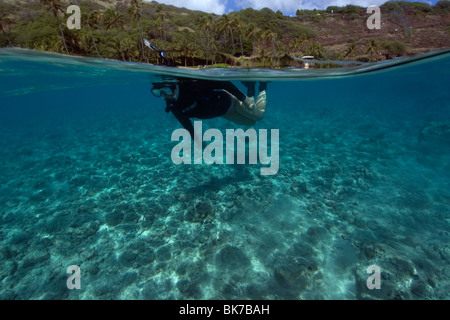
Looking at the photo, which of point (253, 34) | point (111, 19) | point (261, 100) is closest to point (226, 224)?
point (261, 100)

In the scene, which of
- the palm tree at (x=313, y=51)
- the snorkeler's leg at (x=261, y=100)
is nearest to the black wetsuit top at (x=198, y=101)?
the snorkeler's leg at (x=261, y=100)

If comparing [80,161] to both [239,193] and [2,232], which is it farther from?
[239,193]

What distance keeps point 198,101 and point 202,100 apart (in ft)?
0.42

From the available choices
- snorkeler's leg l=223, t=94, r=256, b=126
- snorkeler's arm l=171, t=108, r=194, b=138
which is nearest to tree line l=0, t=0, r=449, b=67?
snorkeler's leg l=223, t=94, r=256, b=126

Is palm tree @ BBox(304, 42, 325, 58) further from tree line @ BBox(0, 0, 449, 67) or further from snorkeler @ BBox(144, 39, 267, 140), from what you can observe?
snorkeler @ BBox(144, 39, 267, 140)

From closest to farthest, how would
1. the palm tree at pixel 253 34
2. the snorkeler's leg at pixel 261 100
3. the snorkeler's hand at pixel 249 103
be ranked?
the snorkeler's hand at pixel 249 103 → the snorkeler's leg at pixel 261 100 → the palm tree at pixel 253 34

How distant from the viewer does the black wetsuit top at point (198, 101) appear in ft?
19.0

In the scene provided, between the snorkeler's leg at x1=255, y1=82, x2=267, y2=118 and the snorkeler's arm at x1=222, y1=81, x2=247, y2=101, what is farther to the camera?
the snorkeler's leg at x1=255, y1=82, x2=267, y2=118

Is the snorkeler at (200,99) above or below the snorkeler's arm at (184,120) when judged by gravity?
above

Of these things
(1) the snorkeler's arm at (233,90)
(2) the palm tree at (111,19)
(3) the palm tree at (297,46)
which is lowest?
(1) the snorkeler's arm at (233,90)

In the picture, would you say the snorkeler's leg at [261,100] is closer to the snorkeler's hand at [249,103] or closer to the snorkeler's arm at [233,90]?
the snorkeler's hand at [249,103]

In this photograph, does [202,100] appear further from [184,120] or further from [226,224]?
[226,224]

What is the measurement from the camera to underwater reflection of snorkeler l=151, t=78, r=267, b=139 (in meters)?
5.76

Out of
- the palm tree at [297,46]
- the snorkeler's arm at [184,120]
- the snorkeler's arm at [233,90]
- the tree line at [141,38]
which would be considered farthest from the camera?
the palm tree at [297,46]
